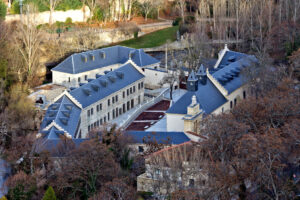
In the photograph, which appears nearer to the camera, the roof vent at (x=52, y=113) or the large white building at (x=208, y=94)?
the large white building at (x=208, y=94)

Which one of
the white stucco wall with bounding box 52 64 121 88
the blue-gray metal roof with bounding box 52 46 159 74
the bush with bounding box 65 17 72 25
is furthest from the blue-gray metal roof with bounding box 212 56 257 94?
the bush with bounding box 65 17 72 25

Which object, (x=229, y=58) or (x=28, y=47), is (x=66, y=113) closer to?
(x=28, y=47)

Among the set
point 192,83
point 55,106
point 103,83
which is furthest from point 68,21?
point 192,83

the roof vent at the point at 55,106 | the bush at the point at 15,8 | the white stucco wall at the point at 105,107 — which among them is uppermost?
the bush at the point at 15,8

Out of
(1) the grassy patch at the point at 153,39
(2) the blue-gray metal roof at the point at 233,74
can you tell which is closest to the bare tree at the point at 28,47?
(1) the grassy patch at the point at 153,39

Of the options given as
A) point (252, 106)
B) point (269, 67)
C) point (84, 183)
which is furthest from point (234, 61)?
point (84, 183)

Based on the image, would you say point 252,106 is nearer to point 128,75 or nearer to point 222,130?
point 222,130

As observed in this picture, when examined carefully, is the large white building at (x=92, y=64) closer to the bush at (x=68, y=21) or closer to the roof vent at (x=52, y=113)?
the roof vent at (x=52, y=113)

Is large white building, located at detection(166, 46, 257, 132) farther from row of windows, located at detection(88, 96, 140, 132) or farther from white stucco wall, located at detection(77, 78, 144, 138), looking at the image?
row of windows, located at detection(88, 96, 140, 132)
